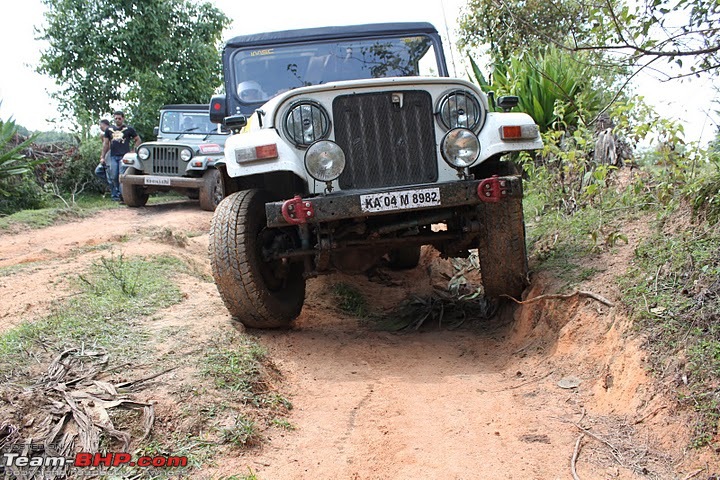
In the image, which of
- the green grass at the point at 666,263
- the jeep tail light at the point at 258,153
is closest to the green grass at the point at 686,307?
the green grass at the point at 666,263

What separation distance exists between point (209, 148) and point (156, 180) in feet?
3.26

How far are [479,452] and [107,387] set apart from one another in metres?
1.65

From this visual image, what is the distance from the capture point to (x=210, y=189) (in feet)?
36.7

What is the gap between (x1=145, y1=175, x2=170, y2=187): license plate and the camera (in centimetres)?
Result: 1145

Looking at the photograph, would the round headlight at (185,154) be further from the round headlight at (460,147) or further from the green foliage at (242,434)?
the green foliage at (242,434)

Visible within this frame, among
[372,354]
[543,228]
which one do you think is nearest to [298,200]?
[372,354]

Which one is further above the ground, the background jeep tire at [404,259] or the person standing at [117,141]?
the person standing at [117,141]

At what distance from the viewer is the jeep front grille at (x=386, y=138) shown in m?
4.29

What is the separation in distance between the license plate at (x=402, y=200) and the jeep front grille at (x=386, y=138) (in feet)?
0.94

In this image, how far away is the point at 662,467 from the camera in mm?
2695

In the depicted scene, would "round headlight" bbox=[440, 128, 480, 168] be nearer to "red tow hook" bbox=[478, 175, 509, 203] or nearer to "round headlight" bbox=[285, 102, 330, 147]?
"red tow hook" bbox=[478, 175, 509, 203]

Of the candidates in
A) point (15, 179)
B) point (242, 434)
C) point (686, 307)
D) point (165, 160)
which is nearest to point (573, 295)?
point (686, 307)

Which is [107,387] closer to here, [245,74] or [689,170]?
[245,74]

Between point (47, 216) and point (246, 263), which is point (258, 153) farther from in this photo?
point (47, 216)
